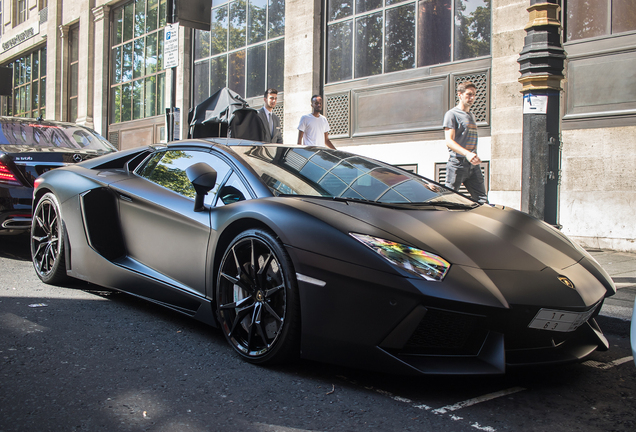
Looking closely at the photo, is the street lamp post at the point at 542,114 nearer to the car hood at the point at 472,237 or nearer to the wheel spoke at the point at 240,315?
the car hood at the point at 472,237

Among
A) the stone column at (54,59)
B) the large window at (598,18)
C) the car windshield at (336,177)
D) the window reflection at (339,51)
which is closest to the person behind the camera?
the car windshield at (336,177)

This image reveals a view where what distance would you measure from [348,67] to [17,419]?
378 inches

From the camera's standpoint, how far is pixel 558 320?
2.69 meters

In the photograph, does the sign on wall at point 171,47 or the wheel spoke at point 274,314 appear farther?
the sign on wall at point 171,47

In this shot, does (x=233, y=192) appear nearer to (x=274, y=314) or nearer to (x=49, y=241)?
(x=274, y=314)

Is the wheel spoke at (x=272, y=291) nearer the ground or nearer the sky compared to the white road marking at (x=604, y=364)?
nearer the sky

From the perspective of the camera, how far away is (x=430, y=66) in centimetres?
976

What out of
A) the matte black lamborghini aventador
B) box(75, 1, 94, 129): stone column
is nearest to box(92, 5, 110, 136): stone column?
box(75, 1, 94, 129): stone column

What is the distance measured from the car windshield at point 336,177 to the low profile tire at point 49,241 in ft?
6.12

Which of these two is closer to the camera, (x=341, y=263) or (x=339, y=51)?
(x=341, y=263)

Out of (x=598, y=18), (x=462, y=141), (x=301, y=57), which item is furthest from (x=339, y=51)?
(x=462, y=141)

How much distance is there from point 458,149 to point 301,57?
18.6 ft

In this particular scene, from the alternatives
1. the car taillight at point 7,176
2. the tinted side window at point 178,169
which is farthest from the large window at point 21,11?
the tinted side window at point 178,169

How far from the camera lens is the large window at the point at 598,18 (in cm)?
771
